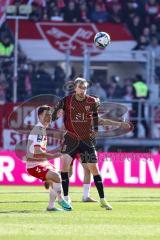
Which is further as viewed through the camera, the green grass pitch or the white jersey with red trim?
the white jersey with red trim

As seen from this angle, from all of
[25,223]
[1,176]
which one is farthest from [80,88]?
[1,176]

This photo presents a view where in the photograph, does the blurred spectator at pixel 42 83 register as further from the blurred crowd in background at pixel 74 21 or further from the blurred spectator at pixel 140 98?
the blurred spectator at pixel 140 98

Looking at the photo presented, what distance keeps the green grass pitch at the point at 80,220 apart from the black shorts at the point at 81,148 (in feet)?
2.91

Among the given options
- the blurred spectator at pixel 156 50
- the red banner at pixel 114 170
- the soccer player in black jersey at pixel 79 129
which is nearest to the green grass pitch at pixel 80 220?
the soccer player in black jersey at pixel 79 129

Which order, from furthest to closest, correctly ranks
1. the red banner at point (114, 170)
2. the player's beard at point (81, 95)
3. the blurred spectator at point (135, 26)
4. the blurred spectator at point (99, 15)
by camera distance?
the blurred spectator at point (99, 15) → the blurred spectator at point (135, 26) → the red banner at point (114, 170) → the player's beard at point (81, 95)

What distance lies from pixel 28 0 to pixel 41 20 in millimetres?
949

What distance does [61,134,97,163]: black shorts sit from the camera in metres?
16.5

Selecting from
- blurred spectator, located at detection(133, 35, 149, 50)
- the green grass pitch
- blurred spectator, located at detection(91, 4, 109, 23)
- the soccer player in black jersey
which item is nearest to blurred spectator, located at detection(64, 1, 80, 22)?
blurred spectator, located at detection(91, 4, 109, 23)

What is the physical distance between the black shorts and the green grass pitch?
0.89m

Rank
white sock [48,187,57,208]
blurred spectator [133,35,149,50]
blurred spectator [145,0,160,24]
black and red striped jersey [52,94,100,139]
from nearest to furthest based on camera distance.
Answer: white sock [48,187,57,208] < black and red striped jersey [52,94,100,139] < blurred spectator [133,35,149,50] < blurred spectator [145,0,160,24]

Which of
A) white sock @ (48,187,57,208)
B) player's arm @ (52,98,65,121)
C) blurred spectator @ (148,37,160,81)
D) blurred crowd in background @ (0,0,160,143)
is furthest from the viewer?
blurred spectator @ (148,37,160,81)

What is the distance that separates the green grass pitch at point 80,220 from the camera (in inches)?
488

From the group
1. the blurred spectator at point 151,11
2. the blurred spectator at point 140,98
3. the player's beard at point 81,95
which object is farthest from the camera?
the blurred spectator at point 151,11

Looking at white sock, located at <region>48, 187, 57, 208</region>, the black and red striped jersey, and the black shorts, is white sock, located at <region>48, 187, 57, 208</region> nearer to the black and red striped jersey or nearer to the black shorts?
the black shorts
